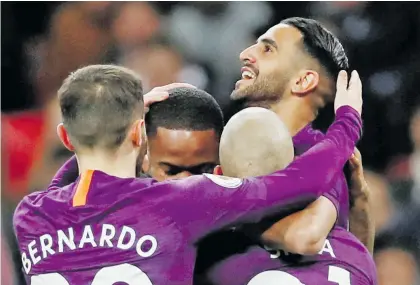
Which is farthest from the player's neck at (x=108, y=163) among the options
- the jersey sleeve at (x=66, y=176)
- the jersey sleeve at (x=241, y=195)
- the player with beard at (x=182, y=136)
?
the jersey sleeve at (x=66, y=176)

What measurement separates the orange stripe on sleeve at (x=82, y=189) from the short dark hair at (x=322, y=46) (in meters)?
0.71

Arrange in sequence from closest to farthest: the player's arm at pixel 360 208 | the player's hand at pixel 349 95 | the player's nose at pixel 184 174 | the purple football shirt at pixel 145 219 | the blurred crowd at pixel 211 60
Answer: the purple football shirt at pixel 145 219 → the player's hand at pixel 349 95 → the player's nose at pixel 184 174 → the player's arm at pixel 360 208 → the blurred crowd at pixel 211 60

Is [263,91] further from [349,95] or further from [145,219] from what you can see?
[145,219]

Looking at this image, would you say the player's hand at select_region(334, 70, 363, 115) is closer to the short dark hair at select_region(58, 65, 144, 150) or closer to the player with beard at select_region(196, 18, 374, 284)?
the player with beard at select_region(196, 18, 374, 284)

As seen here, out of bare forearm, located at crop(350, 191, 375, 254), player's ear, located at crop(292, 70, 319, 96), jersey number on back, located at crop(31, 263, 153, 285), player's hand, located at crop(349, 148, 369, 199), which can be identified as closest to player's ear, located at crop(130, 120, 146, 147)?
jersey number on back, located at crop(31, 263, 153, 285)

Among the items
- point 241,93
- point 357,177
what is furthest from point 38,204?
point 357,177

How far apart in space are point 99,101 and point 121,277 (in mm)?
364

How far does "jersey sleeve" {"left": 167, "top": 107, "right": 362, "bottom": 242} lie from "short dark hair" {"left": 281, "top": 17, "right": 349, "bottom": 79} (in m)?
0.45

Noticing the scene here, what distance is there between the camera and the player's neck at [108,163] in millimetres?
1510

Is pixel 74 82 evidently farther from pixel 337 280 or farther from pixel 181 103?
pixel 337 280

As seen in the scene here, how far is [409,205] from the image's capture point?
3396 mm

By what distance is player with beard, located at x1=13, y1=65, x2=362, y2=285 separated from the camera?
1.45 metres

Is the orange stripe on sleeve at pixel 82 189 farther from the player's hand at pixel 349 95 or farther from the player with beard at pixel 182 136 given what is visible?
the player's hand at pixel 349 95

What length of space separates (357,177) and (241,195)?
1.89 ft
